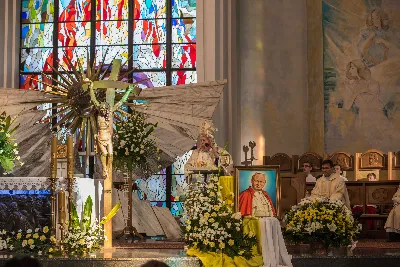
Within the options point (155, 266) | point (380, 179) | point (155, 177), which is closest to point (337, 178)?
point (380, 179)

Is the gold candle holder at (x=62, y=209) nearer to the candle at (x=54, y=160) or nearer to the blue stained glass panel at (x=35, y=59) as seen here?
the candle at (x=54, y=160)

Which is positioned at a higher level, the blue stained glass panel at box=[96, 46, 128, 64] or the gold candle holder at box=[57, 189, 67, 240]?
the blue stained glass panel at box=[96, 46, 128, 64]

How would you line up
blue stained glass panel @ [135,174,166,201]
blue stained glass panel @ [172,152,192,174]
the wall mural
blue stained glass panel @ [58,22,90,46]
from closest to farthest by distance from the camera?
the wall mural → blue stained glass panel @ [135,174,166,201] → blue stained glass panel @ [172,152,192,174] → blue stained glass panel @ [58,22,90,46]

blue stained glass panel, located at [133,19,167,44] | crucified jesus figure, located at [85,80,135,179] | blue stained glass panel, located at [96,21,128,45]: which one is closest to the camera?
crucified jesus figure, located at [85,80,135,179]

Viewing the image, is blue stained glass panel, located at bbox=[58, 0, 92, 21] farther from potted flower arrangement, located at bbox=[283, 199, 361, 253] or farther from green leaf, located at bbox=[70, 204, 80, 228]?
potted flower arrangement, located at bbox=[283, 199, 361, 253]

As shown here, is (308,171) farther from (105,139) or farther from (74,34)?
(74,34)

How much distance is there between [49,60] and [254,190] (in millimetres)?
10482

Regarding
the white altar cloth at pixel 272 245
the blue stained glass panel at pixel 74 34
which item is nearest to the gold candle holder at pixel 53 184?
the white altar cloth at pixel 272 245

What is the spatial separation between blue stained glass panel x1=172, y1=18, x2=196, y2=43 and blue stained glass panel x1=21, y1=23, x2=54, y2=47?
2.89 meters

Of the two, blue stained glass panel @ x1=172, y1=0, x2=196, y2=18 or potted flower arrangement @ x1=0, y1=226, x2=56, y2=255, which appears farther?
blue stained glass panel @ x1=172, y1=0, x2=196, y2=18

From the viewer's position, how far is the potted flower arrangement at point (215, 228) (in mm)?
10414

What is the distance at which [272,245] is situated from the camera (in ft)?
34.2

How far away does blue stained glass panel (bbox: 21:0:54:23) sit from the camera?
65.9 feet

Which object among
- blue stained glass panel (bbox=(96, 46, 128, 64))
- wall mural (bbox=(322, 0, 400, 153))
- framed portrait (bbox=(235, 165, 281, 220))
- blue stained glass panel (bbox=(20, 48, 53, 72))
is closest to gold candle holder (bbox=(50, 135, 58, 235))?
framed portrait (bbox=(235, 165, 281, 220))
